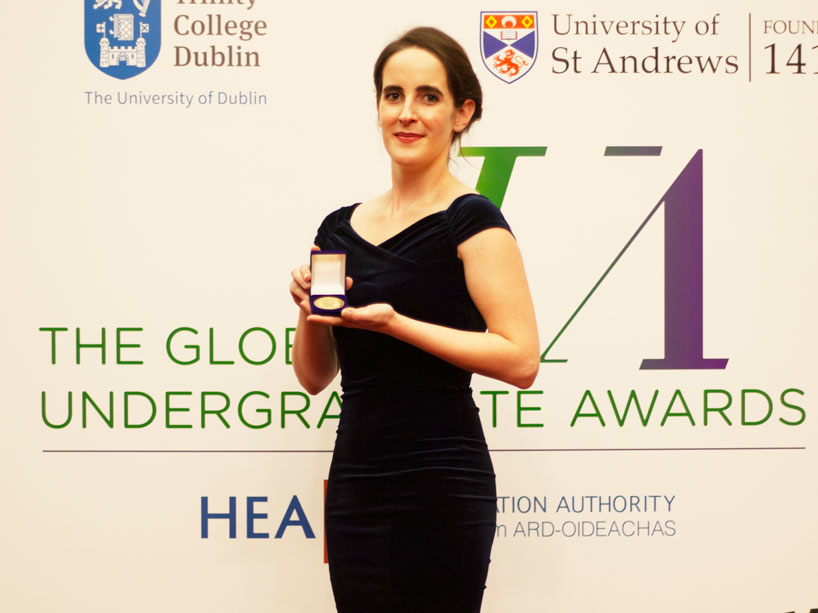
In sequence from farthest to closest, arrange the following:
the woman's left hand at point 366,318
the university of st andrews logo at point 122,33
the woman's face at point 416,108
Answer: the university of st andrews logo at point 122,33 < the woman's face at point 416,108 < the woman's left hand at point 366,318

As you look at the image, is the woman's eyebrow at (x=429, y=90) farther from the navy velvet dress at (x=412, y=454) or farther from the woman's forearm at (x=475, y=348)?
the woman's forearm at (x=475, y=348)

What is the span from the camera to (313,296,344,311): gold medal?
135cm

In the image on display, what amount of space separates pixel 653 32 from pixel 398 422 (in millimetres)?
1368

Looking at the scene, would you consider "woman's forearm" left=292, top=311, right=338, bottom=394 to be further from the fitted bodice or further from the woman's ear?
the woman's ear

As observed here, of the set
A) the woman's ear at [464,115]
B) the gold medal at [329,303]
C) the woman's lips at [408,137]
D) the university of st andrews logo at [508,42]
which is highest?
the university of st andrews logo at [508,42]

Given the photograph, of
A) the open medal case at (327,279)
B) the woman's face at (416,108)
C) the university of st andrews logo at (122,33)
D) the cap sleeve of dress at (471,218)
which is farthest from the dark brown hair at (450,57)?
the university of st andrews logo at (122,33)

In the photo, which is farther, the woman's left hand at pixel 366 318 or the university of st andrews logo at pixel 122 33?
the university of st andrews logo at pixel 122 33

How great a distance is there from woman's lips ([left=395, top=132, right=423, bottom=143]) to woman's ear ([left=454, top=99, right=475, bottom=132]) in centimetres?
9

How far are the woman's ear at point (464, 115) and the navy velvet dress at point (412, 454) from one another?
0.17 meters

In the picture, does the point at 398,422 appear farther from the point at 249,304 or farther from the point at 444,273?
the point at 249,304

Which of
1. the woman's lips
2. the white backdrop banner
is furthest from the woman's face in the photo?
the white backdrop banner

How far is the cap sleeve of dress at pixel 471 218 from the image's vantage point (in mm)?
1401

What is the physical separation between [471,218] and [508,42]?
0.99 m

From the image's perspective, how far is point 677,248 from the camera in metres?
2.25
